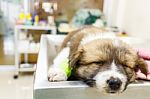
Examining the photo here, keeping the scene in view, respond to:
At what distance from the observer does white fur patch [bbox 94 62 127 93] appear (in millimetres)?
739

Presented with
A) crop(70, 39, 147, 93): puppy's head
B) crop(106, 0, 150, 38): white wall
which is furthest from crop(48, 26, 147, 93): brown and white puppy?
crop(106, 0, 150, 38): white wall

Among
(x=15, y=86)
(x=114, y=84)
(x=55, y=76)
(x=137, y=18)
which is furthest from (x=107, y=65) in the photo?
(x=15, y=86)

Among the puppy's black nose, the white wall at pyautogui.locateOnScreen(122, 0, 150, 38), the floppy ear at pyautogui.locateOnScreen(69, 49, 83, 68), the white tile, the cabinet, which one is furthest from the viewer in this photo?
the cabinet

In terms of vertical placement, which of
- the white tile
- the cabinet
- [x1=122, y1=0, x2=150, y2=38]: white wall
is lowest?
the white tile

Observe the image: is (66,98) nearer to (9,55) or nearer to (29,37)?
(29,37)

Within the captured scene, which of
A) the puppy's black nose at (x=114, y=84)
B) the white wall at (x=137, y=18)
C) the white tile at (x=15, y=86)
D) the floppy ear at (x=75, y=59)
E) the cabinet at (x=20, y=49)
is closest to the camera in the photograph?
the puppy's black nose at (x=114, y=84)

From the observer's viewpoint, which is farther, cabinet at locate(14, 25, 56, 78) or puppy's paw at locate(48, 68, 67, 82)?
cabinet at locate(14, 25, 56, 78)

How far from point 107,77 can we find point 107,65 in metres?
0.08

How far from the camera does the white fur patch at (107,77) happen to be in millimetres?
739

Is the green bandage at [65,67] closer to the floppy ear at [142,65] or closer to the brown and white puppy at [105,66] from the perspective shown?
the brown and white puppy at [105,66]

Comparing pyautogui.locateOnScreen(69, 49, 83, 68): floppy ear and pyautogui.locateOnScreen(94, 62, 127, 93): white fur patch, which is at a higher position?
pyautogui.locateOnScreen(69, 49, 83, 68): floppy ear

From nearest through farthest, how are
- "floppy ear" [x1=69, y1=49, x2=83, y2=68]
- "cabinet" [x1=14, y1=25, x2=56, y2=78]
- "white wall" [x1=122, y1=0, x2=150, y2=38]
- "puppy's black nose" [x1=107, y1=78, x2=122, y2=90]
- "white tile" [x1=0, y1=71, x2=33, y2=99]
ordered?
"puppy's black nose" [x1=107, y1=78, x2=122, y2=90] → "floppy ear" [x1=69, y1=49, x2=83, y2=68] → "white wall" [x1=122, y1=0, x2=150, y2=38] → "white tile" [x1=0, y1=71, x2=33, y2=99] → "cabinet" [x1=14, y1=25, x2=56, y2=78]

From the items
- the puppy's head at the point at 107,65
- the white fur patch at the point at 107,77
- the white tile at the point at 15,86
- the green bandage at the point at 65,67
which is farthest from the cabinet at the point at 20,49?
the white fur patch at the point at 107,77

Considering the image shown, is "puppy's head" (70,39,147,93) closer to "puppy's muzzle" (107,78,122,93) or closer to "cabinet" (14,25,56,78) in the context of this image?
"puppy's muzzle" (107,78,122,93)
